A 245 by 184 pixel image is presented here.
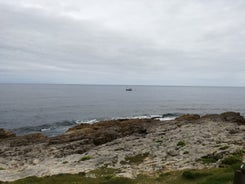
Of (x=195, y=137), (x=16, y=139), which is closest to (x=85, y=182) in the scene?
(x=195, y=137)

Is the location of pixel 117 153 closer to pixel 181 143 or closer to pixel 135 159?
pixel 135 159

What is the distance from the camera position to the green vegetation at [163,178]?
58.2 feet

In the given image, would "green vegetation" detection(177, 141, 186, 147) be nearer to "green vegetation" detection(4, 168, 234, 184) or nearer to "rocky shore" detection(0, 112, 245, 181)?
"rocky shore" detection(0, 112, 245, 181)

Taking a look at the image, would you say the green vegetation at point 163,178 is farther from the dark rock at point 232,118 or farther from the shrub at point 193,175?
the dark rock at point 232,118

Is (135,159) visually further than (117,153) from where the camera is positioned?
No

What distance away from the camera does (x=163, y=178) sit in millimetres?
20188

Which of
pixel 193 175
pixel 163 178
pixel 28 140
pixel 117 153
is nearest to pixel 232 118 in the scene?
pixel 117 153

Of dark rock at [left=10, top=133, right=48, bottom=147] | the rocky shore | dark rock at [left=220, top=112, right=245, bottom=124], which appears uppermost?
dark rock at [left=220, top=112, right=245, bottom=124]

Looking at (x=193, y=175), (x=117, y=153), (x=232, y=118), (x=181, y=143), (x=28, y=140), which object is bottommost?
(x=28, y=140)

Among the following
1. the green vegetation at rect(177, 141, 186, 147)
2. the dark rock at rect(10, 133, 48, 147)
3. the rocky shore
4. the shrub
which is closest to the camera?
the shrub

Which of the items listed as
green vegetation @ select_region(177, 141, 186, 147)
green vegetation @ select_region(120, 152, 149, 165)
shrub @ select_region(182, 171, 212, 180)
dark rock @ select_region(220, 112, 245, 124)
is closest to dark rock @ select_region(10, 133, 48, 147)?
green vegetation @ select_region(120, 152, 149, 165)

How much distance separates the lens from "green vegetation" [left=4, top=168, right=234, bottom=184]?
58.2 ft

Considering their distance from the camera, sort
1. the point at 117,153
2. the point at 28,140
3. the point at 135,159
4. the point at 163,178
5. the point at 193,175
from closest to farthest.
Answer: the point at 193,175 < the point at 163,178 < the point at 135,159 < the point at 117,153 < the point at 28,140

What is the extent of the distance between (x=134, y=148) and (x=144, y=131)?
1637cm
